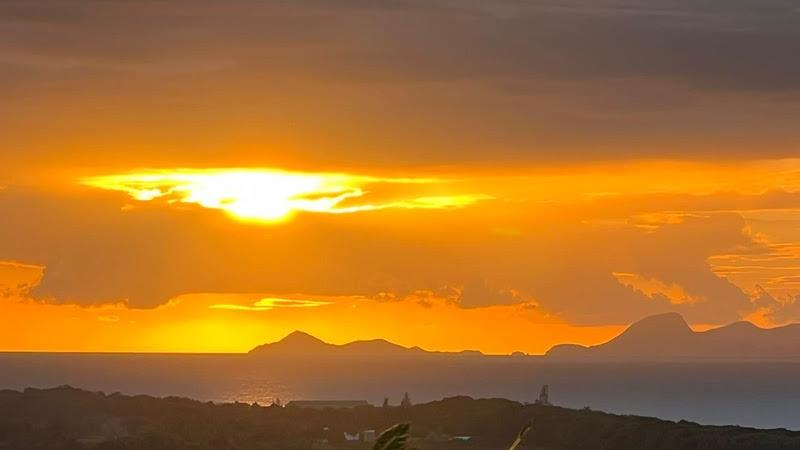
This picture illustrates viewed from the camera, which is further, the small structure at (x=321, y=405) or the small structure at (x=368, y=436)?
the small structure at (x=321, y=405)

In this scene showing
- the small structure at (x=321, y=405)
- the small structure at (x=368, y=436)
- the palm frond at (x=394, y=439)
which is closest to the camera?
the palm frond at (x=394, y=439)

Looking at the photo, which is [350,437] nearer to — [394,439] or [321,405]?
[321,405]

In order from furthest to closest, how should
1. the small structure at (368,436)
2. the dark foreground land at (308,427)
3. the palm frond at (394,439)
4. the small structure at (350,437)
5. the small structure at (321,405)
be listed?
the small structure at (321,405) → the small structure at (350,437) → the small structure at (368,436) → the dark foreground land at (308,427) → the palm frond at (394,439)

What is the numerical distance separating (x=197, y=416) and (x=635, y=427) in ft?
84.3

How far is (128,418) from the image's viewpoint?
304ft

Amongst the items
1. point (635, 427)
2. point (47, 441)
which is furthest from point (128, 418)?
point (635, 427)

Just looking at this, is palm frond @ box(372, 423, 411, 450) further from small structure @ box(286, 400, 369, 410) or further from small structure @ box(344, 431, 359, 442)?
small structure @ box(286, 400, 369, 410)

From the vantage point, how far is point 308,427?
3583 inches

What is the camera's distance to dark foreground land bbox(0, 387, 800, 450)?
80562 mm

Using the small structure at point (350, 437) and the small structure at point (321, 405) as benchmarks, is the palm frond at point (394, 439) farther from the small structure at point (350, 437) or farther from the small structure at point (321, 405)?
the small structure at point (321, 405)

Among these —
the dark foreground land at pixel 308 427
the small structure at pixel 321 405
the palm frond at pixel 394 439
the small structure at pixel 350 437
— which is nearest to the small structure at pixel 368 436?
the small structure at pixel 350 437

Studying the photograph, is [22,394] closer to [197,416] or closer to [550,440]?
[197,416]

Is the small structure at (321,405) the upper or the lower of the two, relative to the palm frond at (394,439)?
upper

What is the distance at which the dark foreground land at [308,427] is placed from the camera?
264 ft
